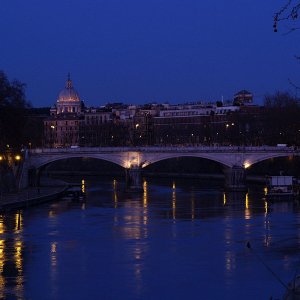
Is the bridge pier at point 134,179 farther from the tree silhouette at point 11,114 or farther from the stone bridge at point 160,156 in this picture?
the tree silhouette at point 11,114

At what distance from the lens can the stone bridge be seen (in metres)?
55.6

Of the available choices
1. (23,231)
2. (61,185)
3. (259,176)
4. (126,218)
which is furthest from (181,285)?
(259,176)

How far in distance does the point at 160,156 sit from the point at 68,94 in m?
78.4

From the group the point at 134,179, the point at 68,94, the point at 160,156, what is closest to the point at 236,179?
the point at 160,156

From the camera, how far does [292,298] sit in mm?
13766

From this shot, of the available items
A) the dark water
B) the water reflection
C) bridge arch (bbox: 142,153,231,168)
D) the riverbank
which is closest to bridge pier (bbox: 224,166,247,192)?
bridge arch (bbox: 142,153,231,168)

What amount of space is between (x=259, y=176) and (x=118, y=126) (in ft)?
135

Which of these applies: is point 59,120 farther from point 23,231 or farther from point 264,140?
point 23,231

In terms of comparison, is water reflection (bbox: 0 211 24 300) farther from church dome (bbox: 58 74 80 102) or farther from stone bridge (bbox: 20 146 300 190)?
church dome (bbox: 58 74 80 102)

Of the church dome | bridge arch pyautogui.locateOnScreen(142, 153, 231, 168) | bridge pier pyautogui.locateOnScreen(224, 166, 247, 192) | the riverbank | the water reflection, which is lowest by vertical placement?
the water reflection

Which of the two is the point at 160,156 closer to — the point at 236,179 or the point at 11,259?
the point at 236,179

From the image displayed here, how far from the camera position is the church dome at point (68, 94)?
13475 centimetres

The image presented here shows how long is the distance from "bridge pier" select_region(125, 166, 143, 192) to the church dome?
78191 millimetres

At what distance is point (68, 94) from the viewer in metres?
135
